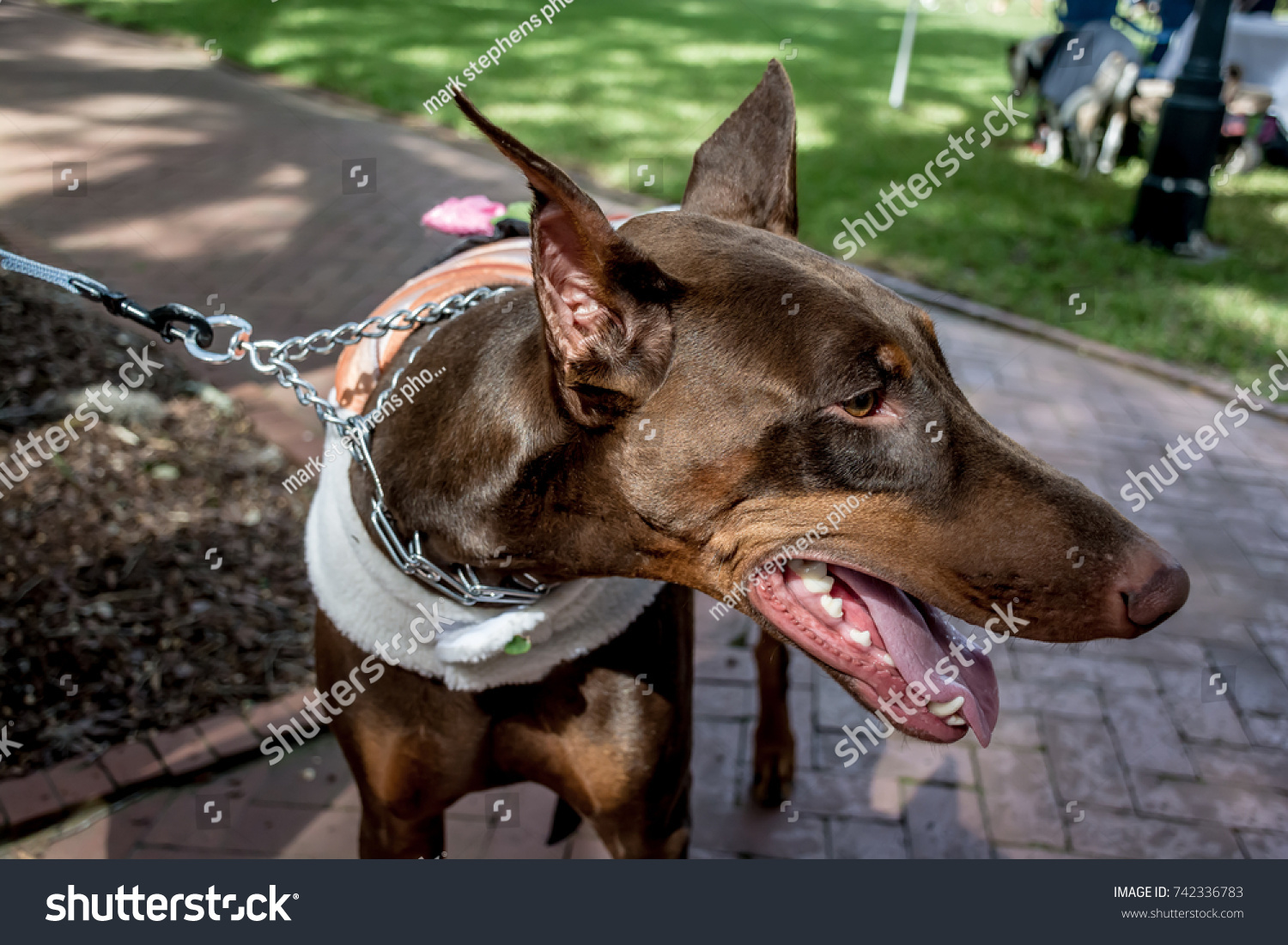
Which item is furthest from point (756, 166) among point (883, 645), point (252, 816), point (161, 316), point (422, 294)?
point (252, 816)

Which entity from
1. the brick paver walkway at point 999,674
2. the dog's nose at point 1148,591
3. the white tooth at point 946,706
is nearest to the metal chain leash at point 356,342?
the white tooth at point 946,706

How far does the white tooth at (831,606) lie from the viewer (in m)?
1.82

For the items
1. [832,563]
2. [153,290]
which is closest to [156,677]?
[832,563]

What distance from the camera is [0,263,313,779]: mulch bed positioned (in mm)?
3479

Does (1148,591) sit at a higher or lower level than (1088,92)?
higher

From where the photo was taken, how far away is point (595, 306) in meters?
1.65

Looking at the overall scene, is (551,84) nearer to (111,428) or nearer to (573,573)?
(111,428)

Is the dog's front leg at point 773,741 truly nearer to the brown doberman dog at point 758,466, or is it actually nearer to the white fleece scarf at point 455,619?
the white fleece scarf at point 455,619

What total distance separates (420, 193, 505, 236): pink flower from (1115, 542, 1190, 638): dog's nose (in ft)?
6.37

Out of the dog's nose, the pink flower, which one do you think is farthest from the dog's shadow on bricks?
the dog's nose

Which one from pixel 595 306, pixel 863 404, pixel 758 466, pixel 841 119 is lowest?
pixel 841 119

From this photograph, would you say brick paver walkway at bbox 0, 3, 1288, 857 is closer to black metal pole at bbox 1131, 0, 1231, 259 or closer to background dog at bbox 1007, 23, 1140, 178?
black metal pole at bbox 1131, 0, 1231, 259

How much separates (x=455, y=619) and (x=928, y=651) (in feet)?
3.08

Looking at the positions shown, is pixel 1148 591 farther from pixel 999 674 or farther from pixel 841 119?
pixel 841 119
